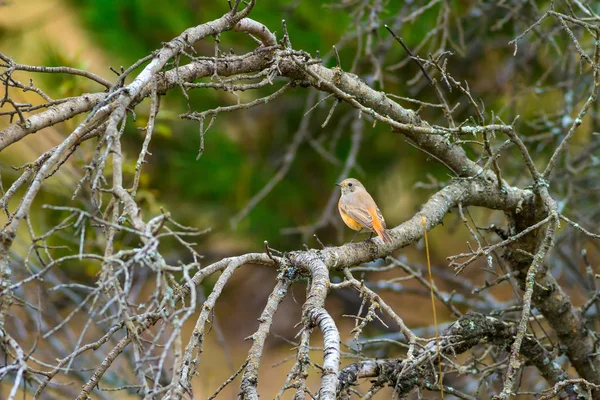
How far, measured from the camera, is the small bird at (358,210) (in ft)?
11.5

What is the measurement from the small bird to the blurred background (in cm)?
86

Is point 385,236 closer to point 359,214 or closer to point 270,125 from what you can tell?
point 359,214

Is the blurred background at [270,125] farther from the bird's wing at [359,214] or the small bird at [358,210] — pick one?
the bird's wing at [359,214]

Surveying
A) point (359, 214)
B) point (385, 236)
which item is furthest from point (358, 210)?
point (385, 236)

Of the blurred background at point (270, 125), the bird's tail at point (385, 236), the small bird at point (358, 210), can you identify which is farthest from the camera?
the blurred background at point (270, 125)

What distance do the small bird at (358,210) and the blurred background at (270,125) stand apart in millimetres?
860

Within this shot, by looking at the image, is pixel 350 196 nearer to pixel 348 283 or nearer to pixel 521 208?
pixel 521 208

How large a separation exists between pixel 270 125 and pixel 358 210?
11.1ft

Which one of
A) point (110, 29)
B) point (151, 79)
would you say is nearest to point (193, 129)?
point (110, 29)

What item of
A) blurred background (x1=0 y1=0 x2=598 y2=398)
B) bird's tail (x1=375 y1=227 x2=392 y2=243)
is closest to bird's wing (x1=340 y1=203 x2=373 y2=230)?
bird's tail (x1=375 y1=227 x2=392 y2=243)

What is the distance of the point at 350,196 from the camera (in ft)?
13.6

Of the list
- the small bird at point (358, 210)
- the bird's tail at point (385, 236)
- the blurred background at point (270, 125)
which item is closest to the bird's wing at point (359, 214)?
the small bird at point (358, 210)

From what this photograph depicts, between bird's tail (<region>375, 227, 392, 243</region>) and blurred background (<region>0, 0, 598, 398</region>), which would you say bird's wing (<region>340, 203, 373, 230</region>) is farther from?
blurred background (<region>0, 0, 598, 398</region>)

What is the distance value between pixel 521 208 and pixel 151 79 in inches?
83.2
